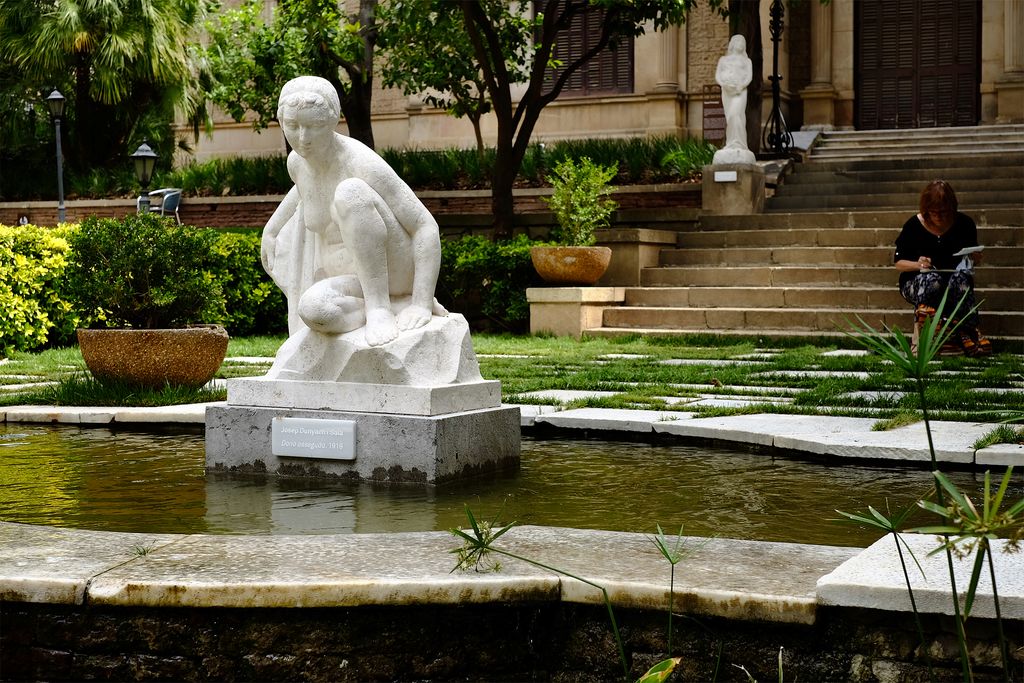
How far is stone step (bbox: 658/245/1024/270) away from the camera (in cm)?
1357

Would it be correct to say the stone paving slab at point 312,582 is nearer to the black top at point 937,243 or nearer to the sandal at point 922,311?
the sandal at point 922,311

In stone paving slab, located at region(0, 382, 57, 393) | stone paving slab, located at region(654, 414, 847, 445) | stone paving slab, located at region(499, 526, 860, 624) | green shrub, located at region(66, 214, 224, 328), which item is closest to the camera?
stone paving slab, located at region(499, 526, 860, 624)

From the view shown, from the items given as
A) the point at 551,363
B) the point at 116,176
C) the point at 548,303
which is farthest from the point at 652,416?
the point at 116,176

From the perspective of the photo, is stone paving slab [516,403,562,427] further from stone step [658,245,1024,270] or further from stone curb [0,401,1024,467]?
stone step [658,245,1024,270]

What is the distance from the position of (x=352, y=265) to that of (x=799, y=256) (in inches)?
410

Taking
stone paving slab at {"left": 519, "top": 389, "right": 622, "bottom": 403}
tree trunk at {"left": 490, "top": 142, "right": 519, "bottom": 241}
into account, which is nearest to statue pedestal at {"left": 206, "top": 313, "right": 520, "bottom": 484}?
stone paving slab at {"left": 519, "top": 389, "right": 622, "bottom": 403}

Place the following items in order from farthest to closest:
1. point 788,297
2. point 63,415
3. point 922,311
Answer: point 788,297 < point 922,311 < point 63,415

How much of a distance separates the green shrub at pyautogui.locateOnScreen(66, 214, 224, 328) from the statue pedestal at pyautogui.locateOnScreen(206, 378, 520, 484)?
3376mm

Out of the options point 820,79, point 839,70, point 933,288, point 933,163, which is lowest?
point 933,288

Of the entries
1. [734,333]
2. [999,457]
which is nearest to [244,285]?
[734,333]

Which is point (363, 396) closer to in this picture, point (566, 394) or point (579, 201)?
point (566, 394)

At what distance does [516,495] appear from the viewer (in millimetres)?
4844

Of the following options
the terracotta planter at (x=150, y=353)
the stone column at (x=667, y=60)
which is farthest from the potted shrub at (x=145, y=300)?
the stone column at (x=667, y=60)

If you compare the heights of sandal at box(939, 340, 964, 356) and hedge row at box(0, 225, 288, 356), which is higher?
hedge row at box(0, 225, 288, 356)
